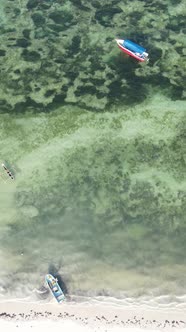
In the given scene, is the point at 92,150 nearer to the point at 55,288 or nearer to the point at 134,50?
the point at 134,50

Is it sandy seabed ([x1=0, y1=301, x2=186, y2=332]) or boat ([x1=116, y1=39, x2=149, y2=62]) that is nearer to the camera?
sandy seabed ([x1=0, y1=301, x2=186, y2=332])

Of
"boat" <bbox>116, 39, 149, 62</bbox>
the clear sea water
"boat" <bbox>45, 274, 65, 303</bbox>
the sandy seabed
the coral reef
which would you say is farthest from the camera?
"boat" <bbox>116, 39, 149, 62</bbox>

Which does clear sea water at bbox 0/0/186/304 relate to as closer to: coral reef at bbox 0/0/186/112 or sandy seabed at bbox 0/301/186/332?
coral reef at bbox 0/0/186/112

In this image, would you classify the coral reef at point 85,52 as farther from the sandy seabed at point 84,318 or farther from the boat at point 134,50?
the sandy seabed at point 84,318

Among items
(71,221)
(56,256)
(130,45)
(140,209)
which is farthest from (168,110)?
(56,256)

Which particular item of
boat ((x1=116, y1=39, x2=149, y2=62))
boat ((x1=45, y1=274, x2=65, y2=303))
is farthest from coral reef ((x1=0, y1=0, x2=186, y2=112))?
boat ((x1=45, y1=274, x2=65, y2=303))

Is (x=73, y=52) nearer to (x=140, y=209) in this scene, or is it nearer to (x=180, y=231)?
(x=140, y=209)
